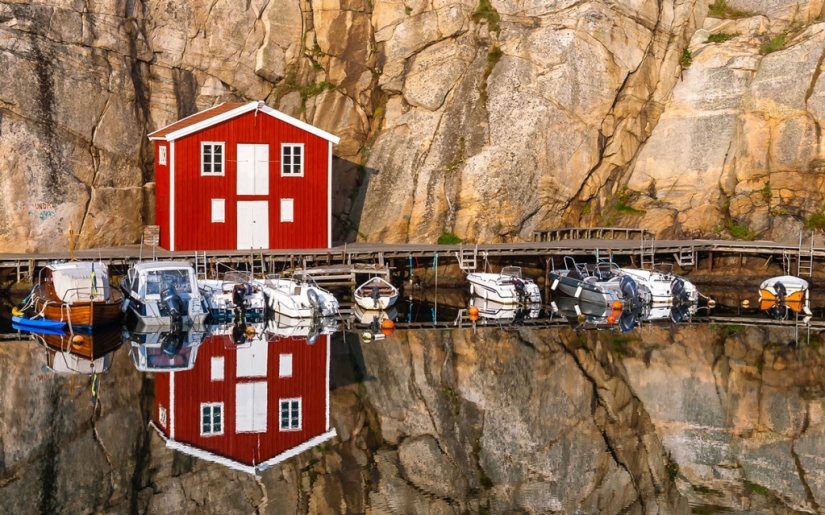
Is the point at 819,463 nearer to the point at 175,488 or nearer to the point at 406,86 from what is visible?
the point at 175,488

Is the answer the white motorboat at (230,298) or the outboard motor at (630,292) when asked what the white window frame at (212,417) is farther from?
the outboard motor at (630,292)

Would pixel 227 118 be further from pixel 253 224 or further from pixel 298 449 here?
pixel 298 449

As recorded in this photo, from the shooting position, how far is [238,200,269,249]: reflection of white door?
46594 millimetres

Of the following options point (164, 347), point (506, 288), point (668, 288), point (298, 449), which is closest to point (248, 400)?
point (298, 449)

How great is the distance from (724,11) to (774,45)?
3513 mm

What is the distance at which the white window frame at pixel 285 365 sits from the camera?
108 feet

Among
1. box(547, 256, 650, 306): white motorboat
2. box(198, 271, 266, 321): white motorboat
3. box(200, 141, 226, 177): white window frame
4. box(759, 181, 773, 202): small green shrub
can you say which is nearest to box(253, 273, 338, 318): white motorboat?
box(198, 271, 266, 321): white motorboat

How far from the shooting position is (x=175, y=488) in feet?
76.3

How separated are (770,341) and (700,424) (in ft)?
35.3

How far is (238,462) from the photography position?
25.1 meters

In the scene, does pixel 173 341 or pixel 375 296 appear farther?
pixel 375 296

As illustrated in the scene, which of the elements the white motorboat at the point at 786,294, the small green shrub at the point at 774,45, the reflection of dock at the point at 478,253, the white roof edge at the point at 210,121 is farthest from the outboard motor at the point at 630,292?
the white roof edge at the point at 210,121

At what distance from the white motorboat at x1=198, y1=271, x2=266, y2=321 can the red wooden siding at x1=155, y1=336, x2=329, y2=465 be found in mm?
3272

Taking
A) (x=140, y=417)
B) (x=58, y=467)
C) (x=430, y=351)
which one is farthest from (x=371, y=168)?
(x=58, y=467)
